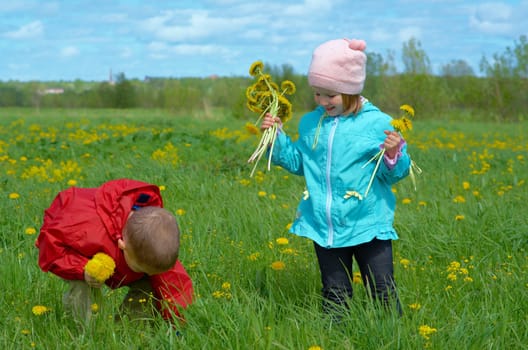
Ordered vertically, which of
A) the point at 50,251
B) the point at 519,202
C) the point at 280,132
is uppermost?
the point at 280,132

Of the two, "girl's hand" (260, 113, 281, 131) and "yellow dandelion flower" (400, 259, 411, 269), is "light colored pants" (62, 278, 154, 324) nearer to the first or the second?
"girl's hand" (260, 113, 281, 131)

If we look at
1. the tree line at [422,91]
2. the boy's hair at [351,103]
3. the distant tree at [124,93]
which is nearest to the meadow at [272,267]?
the boy's hair at [351,103]

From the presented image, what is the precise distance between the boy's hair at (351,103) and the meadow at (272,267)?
47cm

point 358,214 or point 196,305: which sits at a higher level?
point 358,214

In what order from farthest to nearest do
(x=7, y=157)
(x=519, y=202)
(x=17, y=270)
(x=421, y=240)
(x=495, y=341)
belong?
(x=7, y=157), (x=519, y=202), (x=421, y=240), (x=17, y=270), (x=495, y=341)

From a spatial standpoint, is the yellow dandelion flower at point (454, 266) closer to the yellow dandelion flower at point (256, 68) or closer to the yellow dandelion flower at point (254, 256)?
the yellow dandelion flower at point (254, 256)

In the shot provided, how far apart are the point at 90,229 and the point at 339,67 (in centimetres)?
137

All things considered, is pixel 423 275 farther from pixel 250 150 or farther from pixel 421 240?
pixel 250 150

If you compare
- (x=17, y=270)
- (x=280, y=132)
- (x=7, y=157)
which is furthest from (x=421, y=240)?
(x=7, y=157)

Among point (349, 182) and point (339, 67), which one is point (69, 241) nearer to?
point (349, 182)

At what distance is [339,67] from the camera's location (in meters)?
3.02

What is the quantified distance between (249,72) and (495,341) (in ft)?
5.66

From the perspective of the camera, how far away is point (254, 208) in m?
5.00

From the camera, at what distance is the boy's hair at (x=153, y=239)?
2621 mm
